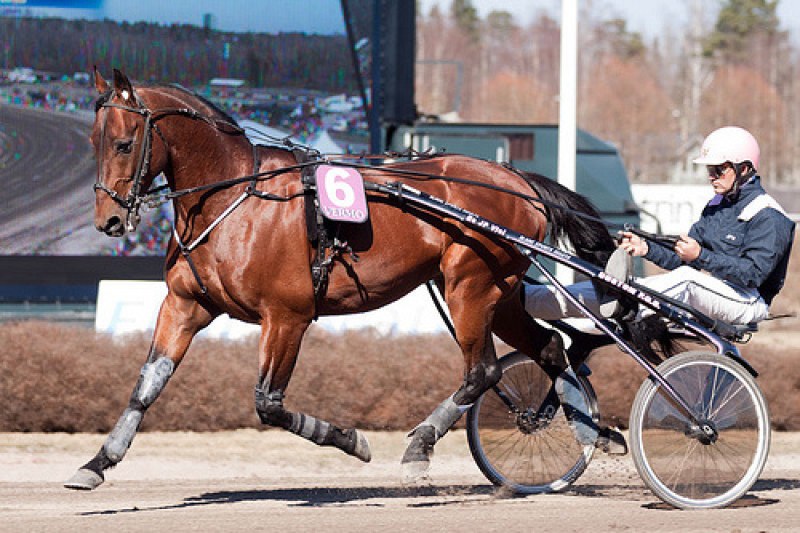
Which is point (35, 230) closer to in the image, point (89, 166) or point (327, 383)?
point (89, 166)

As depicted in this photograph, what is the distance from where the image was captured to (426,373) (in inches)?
343

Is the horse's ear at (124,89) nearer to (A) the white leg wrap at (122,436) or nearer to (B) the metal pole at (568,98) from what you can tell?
(A) the white leg wrap at (122,436)

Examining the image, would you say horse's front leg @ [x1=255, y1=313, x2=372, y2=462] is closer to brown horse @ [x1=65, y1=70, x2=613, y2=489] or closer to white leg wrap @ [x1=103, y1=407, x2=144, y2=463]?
brown horse @ [x1=65, y1=70, x2=613, y2=489]

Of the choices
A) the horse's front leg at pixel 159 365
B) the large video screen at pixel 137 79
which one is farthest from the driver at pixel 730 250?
the large video screen at pixel 137 79

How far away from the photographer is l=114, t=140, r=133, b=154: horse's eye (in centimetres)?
595

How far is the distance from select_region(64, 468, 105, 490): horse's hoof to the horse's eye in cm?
136

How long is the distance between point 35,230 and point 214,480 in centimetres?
426

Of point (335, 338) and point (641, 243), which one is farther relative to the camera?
point (335, 338)

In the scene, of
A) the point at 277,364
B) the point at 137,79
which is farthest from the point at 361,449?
the point at 137,79

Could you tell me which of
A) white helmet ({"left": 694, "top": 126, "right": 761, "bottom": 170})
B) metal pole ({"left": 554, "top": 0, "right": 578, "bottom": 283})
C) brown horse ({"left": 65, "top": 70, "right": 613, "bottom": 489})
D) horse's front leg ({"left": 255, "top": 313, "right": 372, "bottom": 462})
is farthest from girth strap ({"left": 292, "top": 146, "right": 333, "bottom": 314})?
metal pole ({"left": 554, "top": 0, "right": 578, "bottom": 283})

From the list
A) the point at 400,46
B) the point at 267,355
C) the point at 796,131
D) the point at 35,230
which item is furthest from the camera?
the point at 796,131

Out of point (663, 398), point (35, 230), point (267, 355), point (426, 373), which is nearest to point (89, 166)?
point (35, 230)

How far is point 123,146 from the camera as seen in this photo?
5961 mm

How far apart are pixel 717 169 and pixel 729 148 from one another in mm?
123
